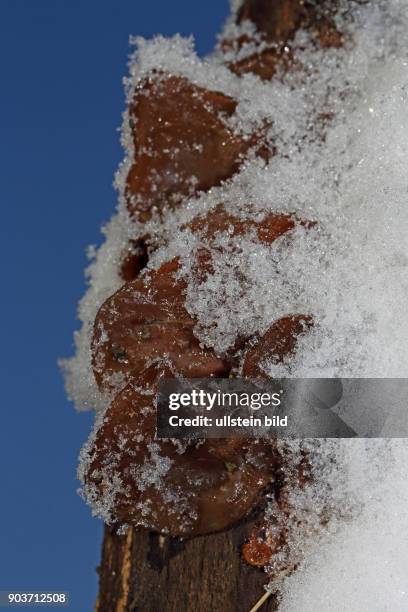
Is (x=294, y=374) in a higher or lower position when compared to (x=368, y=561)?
higher

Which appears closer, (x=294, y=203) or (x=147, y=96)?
(x=294, y=203)

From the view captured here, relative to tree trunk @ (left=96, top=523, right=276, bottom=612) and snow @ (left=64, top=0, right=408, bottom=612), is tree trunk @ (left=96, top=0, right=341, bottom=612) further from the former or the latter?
snow @ (left=64, top=0, right=408, bottom=612)

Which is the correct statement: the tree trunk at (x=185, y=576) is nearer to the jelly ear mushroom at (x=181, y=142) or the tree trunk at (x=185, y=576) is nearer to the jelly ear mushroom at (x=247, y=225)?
the jelly ear mushroom at (x=247, y=225)

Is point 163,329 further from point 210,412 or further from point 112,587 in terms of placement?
point 112,587

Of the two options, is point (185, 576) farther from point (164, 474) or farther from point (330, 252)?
point (330, 252)

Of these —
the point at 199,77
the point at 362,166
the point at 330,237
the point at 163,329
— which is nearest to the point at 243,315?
the point at 163,329

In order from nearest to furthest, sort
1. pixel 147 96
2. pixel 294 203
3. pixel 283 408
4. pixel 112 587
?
1. pixel 283 408
2. pixel 112 587
3. pixel 294 203
4. pixel 147 96

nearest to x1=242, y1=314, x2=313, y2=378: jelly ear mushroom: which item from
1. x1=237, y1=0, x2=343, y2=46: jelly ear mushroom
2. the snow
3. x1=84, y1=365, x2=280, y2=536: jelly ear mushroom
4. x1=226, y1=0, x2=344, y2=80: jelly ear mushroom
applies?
the snow
